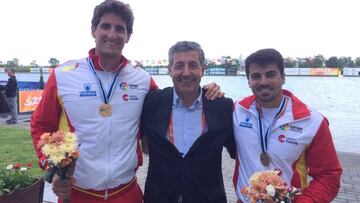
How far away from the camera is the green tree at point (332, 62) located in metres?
101

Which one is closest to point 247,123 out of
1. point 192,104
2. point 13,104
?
point 192,104

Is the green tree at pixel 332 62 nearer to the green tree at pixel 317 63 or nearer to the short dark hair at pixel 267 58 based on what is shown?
the green tree at pixel 317 63

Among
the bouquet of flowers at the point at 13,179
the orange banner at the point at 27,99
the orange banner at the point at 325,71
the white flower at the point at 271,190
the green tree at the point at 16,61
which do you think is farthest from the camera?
the green tree at the point at 16,61

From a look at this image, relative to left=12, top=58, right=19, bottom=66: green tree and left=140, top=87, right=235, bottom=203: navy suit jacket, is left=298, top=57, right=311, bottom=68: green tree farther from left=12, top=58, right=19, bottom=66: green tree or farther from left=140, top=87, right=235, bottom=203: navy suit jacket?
left=140, top=87, right=235, bottom=203: navy suit jacket

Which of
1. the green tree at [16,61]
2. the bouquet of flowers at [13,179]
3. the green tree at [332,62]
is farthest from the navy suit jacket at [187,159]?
the green tree at [332,62]

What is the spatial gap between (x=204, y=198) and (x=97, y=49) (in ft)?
5.19

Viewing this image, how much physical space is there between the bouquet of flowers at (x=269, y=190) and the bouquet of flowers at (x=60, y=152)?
3.88ft

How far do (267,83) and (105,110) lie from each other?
1347mm

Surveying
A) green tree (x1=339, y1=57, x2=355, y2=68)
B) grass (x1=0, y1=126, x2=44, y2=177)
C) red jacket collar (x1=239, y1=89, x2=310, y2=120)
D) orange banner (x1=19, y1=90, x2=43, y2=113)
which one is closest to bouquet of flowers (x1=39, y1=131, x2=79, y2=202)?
red jacket collar (x1=239, y1=89, x2=310, y2=120)

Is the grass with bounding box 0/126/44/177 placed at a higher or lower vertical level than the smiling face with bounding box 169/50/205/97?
lower

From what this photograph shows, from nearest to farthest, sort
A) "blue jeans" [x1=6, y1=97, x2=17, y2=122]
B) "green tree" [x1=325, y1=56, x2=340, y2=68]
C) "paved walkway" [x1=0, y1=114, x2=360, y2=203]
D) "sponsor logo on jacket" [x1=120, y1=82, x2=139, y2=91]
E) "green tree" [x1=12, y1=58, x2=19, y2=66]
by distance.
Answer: "sponsor logo on jacket" [x1=120, y1=82, x2=139, y2=91], "paved walkway" [x1=0, y1=114, x2=360, y2=203], "blue jeans" [x1=6, y1=97, x2=17, y2=122], "green tree" [x1=12, y1=58, x2=19, y2=66], "green tree" [x1=325, y1=56, x2=340, y2=68]

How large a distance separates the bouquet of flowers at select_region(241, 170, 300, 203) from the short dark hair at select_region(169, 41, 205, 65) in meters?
1.32

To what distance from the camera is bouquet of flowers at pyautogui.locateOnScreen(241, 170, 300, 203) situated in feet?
7.63

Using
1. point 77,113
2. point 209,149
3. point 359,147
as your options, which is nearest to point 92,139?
point 77,113
